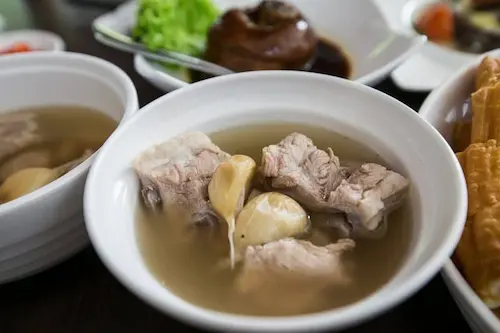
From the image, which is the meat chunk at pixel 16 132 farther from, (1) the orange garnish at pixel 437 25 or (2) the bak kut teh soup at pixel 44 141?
(1) the orange garnish at pixel 437 25

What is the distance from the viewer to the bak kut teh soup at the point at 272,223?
775 mm

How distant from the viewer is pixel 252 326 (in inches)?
23.7

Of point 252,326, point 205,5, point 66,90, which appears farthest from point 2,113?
point 252,326

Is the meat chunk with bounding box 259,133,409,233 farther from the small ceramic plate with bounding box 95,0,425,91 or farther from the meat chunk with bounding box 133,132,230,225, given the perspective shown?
the small ceramic plate with bounding box 95,0,425,91

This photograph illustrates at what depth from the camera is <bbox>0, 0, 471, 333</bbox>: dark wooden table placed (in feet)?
2.84

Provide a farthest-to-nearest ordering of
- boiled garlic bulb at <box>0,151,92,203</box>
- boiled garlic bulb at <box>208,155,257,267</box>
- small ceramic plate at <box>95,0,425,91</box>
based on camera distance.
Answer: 1. small ceramic plate at <box>95,0,425,91</box>
2. boiled garlic bulb at <box>0,151,92,203</box>
3. boiled garlic bulb at <box>208,155,257,267</box>

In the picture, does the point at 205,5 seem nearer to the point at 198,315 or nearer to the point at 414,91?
the point at 414,91

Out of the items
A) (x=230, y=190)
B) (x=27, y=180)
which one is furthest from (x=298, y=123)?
(x=27, y=180)

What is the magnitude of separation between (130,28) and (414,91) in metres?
0.75

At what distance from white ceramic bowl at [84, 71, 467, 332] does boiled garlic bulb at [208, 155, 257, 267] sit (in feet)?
0.41

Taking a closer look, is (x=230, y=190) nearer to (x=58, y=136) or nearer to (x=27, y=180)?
(x=27, y=180)

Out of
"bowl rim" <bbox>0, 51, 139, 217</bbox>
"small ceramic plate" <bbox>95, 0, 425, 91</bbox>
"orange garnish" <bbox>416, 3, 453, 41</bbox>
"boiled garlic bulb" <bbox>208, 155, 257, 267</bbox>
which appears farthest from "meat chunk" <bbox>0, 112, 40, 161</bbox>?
"orange garnish" <bbox>416, 3, 453, 41</bbox>

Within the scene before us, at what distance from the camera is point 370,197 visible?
0.83 metres

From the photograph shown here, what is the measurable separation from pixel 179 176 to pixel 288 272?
236 mm
